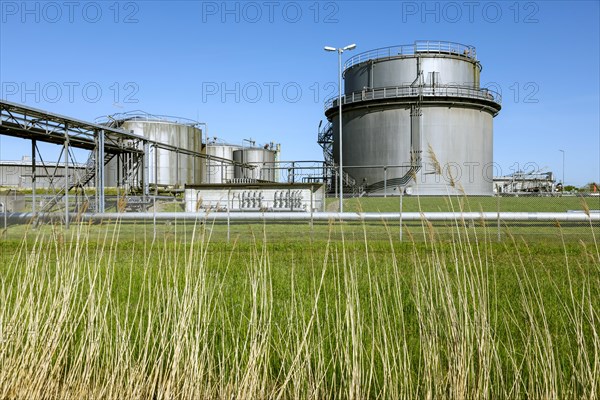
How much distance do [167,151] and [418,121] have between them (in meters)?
17.0

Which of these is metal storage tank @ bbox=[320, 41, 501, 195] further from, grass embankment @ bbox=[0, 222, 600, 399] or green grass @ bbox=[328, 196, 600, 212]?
grass embankment @ bbox=[0, 222, 600, 399]

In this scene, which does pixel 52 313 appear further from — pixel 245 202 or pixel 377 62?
pixel 377 62

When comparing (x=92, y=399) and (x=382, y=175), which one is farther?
(x=382, y=175)

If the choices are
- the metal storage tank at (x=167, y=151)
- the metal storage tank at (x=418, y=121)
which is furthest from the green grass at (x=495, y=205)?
the metal storage tank at (x=167, y=151)

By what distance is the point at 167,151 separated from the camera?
3466 centimetres

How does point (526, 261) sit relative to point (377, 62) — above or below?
below

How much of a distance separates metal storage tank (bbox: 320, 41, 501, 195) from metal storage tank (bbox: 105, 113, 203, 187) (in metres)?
11.9

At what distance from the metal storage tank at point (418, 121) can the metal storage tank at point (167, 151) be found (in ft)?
39.2

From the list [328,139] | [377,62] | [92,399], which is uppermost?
[377,62]

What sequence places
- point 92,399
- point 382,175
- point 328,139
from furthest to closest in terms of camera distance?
point 328,139 → point 382,175 → point 92,399

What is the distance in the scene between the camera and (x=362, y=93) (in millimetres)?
31312

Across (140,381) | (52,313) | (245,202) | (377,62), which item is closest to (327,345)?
(140,381)

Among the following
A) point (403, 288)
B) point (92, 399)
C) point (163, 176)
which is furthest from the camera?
point (163, 176)

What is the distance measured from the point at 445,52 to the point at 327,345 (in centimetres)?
3081
